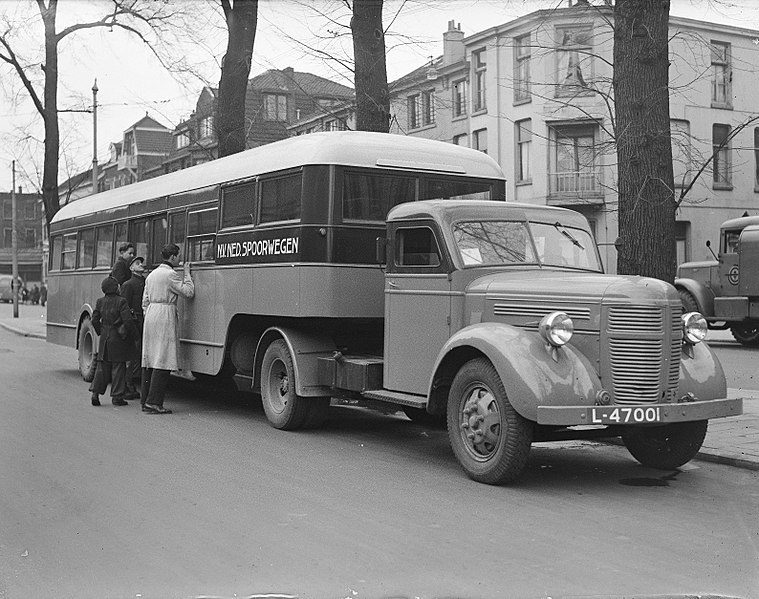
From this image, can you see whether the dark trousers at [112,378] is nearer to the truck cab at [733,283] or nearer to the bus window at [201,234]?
the bus window at [201,234]

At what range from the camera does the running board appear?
836cm

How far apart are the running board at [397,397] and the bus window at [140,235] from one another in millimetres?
5864

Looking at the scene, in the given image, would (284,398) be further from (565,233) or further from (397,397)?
(565,233)

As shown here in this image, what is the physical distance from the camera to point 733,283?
74.6 feet

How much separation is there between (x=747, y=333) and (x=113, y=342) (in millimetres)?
16192

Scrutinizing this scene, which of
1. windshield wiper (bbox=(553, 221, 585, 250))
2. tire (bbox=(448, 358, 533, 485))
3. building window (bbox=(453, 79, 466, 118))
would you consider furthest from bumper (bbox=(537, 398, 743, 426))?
building window (bbox=(453, 79, 466, 118))

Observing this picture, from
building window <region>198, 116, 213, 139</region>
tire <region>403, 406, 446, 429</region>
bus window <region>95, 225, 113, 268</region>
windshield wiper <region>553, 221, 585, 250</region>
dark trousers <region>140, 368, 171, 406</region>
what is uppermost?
building window <region>198, 116, 213, 139</region>

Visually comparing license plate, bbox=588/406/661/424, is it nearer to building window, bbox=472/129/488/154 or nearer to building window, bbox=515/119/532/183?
building window, bbox=515/119/532/183

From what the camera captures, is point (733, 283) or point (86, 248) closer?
point (86, 248)

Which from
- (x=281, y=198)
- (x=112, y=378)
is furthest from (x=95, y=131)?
(x=281, y=198)

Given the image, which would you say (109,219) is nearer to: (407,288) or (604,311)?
(407,288)

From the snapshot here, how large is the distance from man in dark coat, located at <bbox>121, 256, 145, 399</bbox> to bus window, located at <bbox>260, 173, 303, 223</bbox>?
10.1 feet

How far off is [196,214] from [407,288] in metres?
4.39

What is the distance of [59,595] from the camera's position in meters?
4.77
